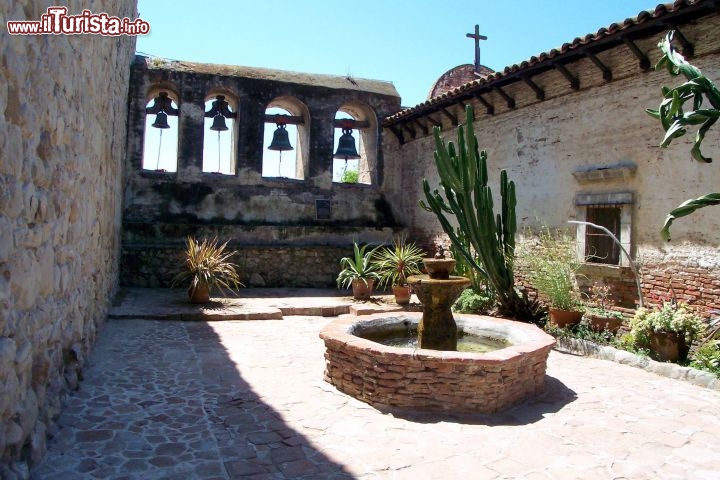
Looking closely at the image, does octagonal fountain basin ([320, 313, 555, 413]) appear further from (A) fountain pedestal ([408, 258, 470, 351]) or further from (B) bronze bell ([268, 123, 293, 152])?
(B) bronze bell ([268, 123, 293, 152])

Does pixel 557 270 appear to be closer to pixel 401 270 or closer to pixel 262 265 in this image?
pixel 401 270

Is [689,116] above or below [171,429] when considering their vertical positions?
above

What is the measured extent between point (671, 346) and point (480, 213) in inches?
122

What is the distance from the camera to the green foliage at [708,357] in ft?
17.9

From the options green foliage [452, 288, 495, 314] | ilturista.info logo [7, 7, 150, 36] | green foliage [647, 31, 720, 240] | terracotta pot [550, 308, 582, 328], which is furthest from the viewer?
green foliage [452, 288, 495, 314]

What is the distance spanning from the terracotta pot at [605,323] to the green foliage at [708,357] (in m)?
1.32

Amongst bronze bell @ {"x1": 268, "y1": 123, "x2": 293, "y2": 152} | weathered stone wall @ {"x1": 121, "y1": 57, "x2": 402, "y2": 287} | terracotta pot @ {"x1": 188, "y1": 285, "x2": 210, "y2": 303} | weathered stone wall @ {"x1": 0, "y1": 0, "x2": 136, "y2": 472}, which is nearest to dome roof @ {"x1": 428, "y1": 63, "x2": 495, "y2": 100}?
weathered stone wall @ {"x1": 121, "y1": 57, "x2": 402, "y2": 287}

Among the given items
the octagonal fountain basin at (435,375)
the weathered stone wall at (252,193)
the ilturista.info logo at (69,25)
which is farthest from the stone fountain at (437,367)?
the weathered stone wall at (252,193)

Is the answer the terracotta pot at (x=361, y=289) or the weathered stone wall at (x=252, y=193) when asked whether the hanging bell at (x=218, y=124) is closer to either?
the weathered stone wall at (x=252, y=193)

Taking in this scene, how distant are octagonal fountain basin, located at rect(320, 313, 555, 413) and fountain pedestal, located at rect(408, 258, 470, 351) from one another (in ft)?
2.67

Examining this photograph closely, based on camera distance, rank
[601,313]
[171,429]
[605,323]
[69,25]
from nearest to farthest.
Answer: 1. [69,25]
2. [171,429]
3. [605,323]
4. [601,313]

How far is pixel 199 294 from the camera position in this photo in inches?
363

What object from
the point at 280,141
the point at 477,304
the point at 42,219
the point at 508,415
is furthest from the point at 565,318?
the point at 280,141

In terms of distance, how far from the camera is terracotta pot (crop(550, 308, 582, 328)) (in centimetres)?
737
